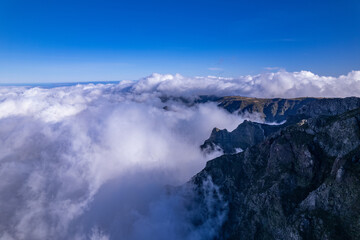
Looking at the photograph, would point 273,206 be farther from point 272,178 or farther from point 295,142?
point 295,142

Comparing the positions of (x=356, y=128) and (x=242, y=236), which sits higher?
(x=356, y=128)

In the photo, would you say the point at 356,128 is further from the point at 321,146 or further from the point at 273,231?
the point at 273,231

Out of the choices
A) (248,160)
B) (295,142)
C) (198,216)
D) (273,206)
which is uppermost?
(295,142)

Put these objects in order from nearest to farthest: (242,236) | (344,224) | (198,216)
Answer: (344,224) → (242,236) → (198,216)

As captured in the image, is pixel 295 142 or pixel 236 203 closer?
pixel 295 142

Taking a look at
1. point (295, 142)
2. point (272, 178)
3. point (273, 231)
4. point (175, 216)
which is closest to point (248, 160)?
point (272, 178)

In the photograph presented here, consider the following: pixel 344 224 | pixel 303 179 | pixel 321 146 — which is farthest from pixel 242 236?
pixel 321 146

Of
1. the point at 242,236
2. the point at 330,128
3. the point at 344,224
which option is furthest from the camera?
the point at 242,236
